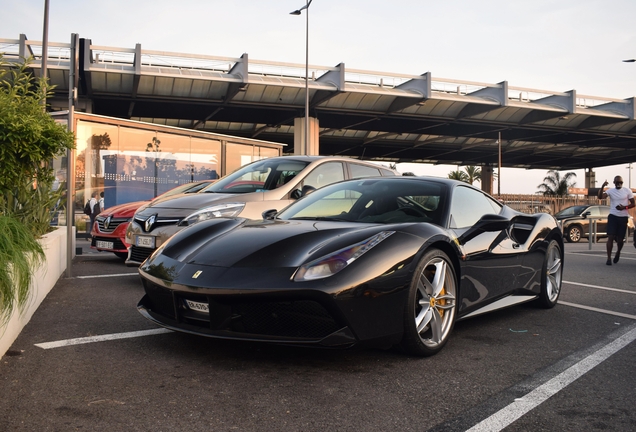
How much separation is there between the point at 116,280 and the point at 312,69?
928 inches

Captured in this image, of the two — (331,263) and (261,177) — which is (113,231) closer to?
(261,177)

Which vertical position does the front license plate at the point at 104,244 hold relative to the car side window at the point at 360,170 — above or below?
below

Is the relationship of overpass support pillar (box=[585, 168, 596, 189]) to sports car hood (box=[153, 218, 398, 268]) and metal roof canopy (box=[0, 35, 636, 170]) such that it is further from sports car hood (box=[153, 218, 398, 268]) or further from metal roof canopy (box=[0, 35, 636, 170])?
sports car hood (box=[153, 218, 398, 268])

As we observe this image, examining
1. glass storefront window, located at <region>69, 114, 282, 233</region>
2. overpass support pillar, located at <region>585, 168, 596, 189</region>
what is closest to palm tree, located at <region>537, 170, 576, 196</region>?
overpass support pillar, located at <region>585, 168, 596, 189</region>

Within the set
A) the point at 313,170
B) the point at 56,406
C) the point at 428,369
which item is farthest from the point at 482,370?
the point at 313,170

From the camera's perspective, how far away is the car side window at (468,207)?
14.6 feet

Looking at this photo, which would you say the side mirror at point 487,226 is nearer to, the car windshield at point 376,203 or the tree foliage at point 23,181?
the car windshield at point 376,203

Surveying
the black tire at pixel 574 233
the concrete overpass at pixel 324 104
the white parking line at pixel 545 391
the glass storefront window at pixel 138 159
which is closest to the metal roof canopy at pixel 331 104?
the concrete overpass at pixel 324 104

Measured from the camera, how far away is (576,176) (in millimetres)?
67938

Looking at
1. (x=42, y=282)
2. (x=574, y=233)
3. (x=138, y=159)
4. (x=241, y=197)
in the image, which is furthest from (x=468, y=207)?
(x=574, y=233)

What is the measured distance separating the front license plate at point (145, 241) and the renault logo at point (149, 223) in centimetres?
10

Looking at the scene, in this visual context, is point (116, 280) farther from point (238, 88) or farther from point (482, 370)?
point (238, 88)

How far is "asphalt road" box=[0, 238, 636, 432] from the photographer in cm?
263

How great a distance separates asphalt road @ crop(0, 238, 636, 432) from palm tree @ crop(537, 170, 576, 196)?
67685 mm
